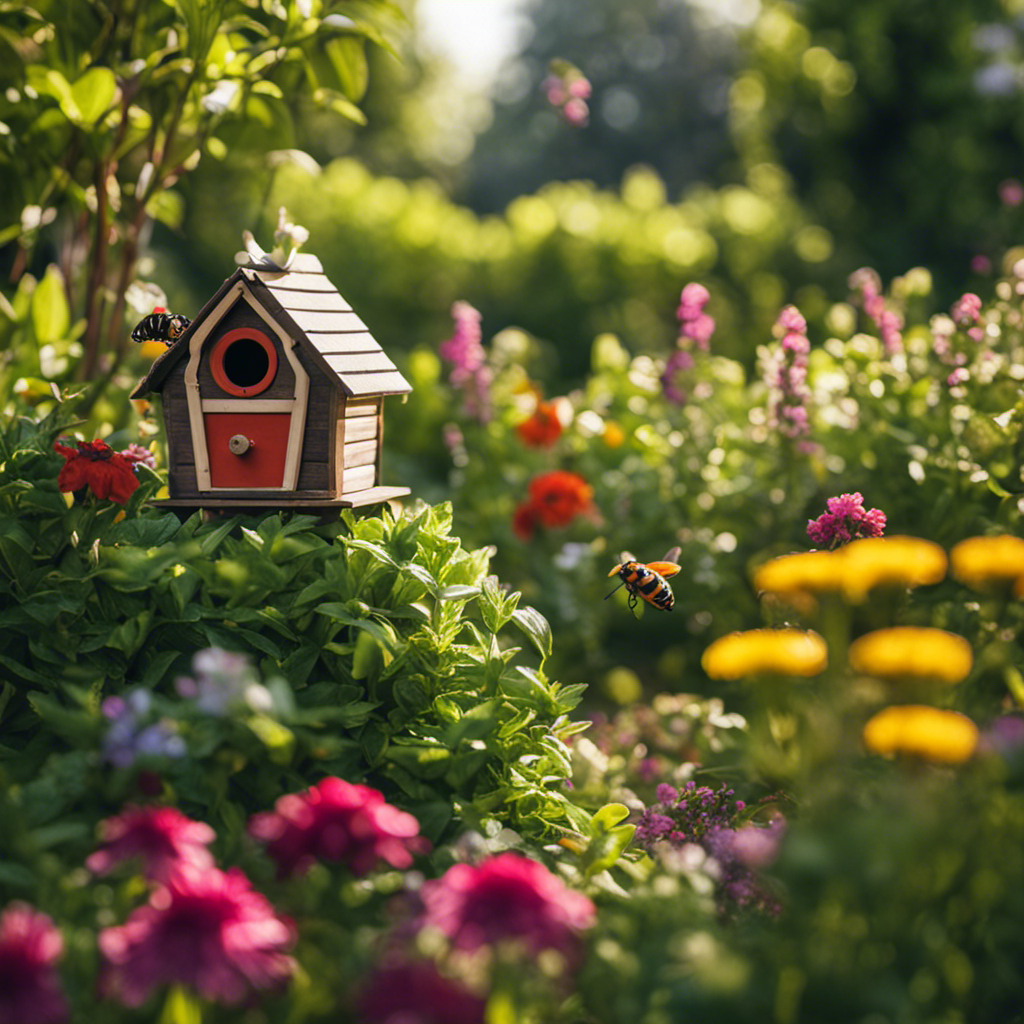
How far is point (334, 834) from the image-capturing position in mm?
1338

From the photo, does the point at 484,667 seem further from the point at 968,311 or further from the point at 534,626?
the point at 968,311

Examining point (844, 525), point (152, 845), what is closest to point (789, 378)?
point (844, 525)

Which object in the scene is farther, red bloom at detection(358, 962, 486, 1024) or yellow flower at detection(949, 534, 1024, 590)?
yellow flower at detection(949, 534, 1024, 590)

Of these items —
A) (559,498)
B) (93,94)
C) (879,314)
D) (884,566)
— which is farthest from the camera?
(559,498)

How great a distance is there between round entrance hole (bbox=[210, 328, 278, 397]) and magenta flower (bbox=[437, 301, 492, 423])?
1560 mm

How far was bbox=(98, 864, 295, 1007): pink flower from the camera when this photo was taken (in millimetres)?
1111

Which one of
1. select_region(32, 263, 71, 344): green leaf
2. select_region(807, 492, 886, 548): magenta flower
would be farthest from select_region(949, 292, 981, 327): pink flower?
select_region(32, 263, 71, 344): green leaf

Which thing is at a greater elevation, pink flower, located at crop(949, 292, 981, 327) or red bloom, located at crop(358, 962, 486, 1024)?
pink flower, located at crop(949, 292, 981, 327)

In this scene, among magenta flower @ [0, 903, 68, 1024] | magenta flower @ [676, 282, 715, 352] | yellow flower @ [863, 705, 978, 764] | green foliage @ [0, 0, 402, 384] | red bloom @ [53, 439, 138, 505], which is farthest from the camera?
magenta flower @ [676, 282, 715, 352]

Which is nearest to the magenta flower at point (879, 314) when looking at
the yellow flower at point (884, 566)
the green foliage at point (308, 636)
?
the green foliage at point (308, 636)

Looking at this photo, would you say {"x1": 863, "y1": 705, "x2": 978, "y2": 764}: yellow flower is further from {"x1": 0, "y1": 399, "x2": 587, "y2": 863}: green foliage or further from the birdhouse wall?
the birdhouse wall

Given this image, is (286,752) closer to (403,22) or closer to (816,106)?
(403,22)

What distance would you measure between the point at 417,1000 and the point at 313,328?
55.3 inches

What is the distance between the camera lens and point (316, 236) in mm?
8289
